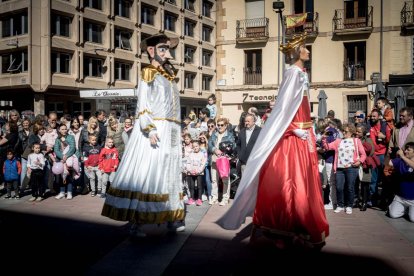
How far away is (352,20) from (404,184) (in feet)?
71.8

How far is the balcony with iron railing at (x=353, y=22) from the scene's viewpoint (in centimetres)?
2473

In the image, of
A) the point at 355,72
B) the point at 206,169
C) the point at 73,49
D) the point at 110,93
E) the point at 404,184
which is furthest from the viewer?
the point at 73,49

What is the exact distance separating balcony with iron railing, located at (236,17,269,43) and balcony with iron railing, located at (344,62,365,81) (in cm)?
599

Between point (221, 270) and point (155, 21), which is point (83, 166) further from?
point (155, 21)

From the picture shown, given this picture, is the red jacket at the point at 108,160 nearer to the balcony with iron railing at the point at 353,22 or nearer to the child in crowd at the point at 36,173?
the child in crowd at the point at 36,173

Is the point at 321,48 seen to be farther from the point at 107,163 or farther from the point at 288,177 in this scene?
the point at 288,177

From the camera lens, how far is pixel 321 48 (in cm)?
2600

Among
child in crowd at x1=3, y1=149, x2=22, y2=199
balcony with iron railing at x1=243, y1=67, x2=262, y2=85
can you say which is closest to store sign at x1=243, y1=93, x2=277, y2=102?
balcony with iron railing at x1=243, y1=67, x2=262, y2=85

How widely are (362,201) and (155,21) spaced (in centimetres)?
3025

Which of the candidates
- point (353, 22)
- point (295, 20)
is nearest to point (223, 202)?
point (295, 20)

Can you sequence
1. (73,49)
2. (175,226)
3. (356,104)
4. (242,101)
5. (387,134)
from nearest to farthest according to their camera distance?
(175,226) → (387,134) → (356,104) → (73,49) → (242,101)

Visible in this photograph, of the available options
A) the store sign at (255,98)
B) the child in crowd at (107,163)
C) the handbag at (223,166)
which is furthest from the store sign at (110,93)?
the handbag at (223,166)

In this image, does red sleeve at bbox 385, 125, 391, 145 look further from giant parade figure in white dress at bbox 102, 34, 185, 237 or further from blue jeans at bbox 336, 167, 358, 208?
giant parade figure in white dress at bbox 102, 34, 185, 237

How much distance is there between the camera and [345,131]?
710cm
